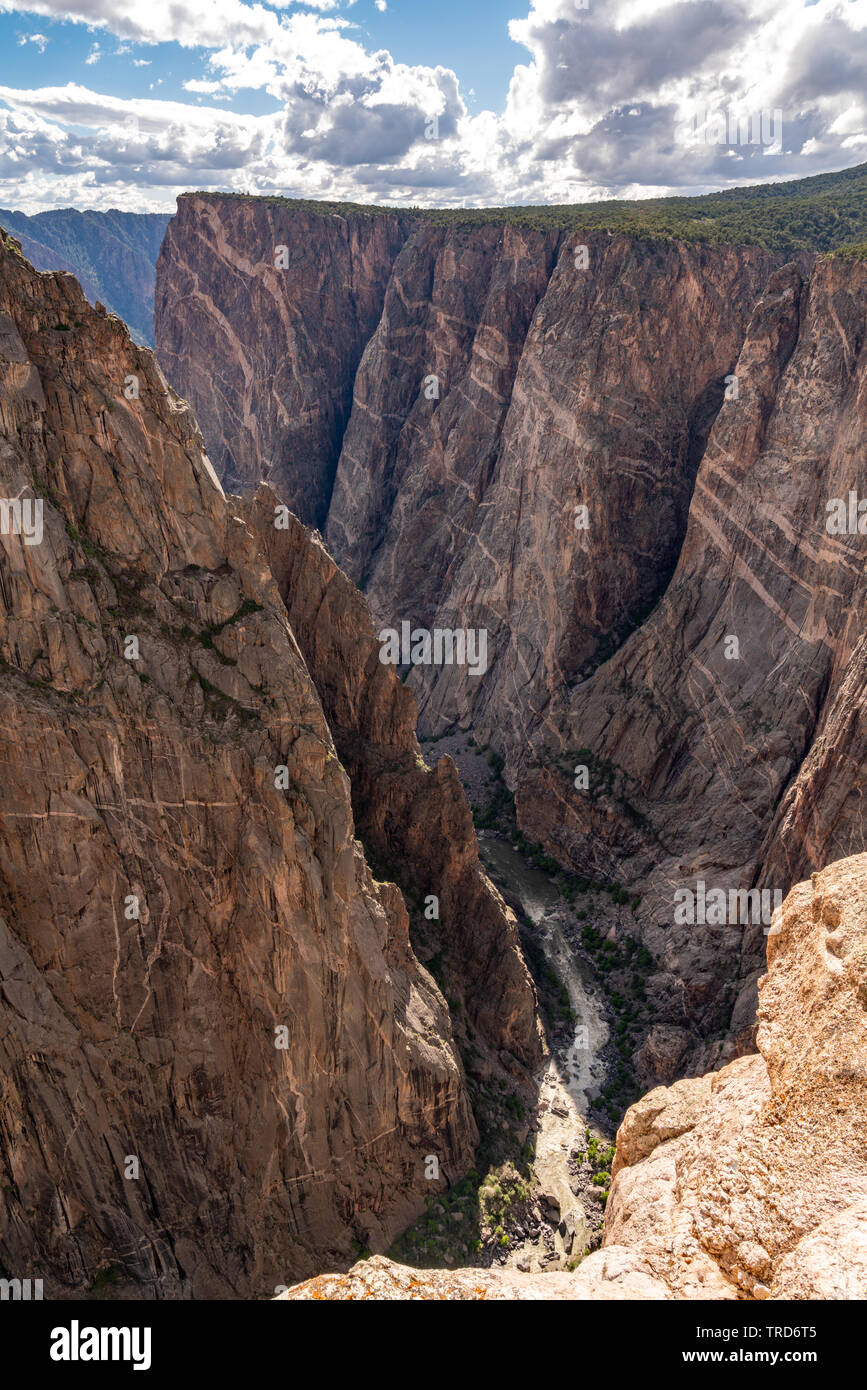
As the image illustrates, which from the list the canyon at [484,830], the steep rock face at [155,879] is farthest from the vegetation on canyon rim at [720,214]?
the steep rock face at [155,879]

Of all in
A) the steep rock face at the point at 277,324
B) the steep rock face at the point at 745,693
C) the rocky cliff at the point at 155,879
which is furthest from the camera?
the steep rock face at the point at 277,324

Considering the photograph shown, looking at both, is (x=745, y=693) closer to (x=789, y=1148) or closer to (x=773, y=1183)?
(x=789, y=1148)

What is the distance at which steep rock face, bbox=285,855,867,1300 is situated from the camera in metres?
12.0

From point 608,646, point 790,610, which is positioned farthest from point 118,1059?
point 608,646

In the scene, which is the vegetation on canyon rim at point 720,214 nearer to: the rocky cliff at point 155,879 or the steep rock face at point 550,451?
the steep rock face at point 550,451

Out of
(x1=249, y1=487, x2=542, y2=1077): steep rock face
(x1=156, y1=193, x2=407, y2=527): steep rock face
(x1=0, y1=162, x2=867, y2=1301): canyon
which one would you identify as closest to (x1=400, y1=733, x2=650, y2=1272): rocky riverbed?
(x1=0, y1=162, x2=867, y2=1301): canyon

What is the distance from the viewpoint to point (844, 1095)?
13.4m

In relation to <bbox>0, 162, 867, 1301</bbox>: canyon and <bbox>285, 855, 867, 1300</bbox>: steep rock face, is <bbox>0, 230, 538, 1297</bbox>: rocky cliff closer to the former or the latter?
<bbox>0, 162, 867, 1301</bbox>: canyon

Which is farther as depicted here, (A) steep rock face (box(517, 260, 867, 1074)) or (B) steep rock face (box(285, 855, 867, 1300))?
(A) steep rock face (box(517, 260, 867, 1074))

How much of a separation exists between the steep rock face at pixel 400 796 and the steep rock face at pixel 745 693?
11.5 m

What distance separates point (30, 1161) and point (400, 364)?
10550 cm

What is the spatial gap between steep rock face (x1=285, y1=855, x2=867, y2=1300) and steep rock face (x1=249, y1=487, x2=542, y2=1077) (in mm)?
29957

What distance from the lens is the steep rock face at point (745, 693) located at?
50281 millimetres

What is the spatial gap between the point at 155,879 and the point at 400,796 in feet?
59.6
